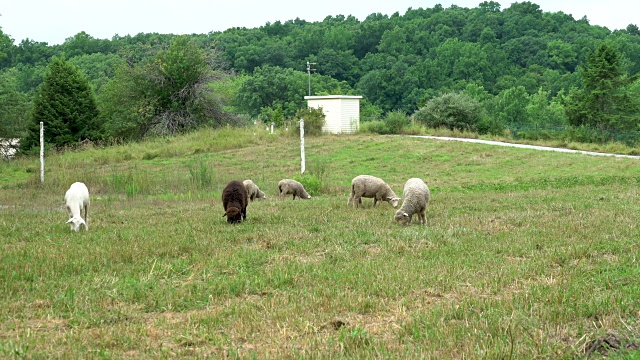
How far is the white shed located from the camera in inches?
1812

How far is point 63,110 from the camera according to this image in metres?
47.2

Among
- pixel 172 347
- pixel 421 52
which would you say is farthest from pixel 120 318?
pixel 421 52

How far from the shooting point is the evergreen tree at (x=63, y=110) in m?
46.5

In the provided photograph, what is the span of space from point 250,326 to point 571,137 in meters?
42.5

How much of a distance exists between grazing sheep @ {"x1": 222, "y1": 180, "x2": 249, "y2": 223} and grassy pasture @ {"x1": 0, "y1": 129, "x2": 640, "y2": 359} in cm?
26

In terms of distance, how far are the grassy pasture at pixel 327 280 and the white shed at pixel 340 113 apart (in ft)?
88.9

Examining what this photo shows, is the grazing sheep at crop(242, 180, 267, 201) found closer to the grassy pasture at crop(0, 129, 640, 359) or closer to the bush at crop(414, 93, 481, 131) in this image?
the grassy pasture at crop(0, 129, 640, 359)

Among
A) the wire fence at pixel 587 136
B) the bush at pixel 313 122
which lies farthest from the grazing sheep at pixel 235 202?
the wire fence at pixel 587 136

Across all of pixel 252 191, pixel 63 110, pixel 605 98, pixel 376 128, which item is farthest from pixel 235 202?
pixel 605 98

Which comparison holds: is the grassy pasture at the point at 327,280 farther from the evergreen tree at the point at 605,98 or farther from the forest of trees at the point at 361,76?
the evergreen tree at the point at 605,98

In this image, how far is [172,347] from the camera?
19.8 feet

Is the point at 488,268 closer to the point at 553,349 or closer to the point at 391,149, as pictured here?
the point at 553,349

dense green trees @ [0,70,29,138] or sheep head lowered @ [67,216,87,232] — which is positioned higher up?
dense green trees @ [0,70,29,138]

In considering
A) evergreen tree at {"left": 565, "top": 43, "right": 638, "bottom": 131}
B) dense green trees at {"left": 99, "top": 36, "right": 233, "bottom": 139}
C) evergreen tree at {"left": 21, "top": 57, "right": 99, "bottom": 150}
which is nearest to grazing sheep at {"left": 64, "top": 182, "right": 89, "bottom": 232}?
evergreen tree at {"left": 21, "top": 57, "right": 99, "bottom": 150}
